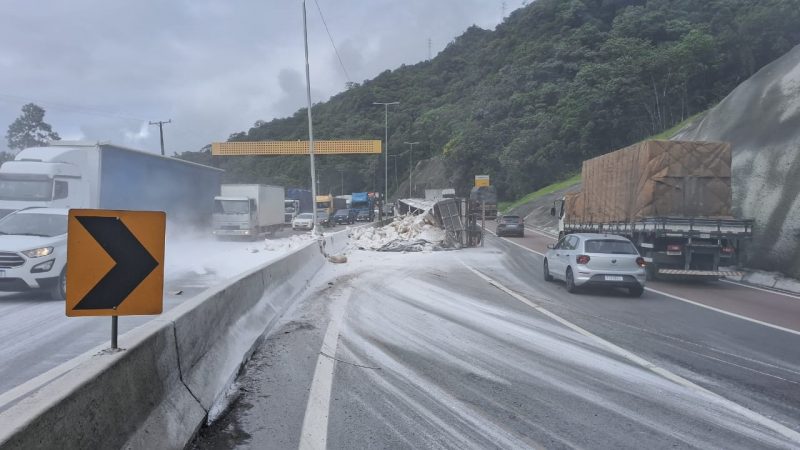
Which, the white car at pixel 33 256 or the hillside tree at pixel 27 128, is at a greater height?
the hillside tree at pixel 27 128

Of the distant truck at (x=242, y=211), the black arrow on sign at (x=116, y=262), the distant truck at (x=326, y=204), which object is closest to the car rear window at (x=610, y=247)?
the black arrow on sign at (x=116, y=262)

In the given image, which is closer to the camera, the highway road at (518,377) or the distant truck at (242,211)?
the highway road at (518,377)

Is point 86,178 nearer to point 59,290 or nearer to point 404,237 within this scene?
point 59,290

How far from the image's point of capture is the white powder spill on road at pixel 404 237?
29.3m

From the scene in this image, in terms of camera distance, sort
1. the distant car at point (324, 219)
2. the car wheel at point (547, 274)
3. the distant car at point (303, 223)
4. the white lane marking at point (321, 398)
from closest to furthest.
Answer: the white lane marking at point (321, 398) → the car wheel at point (547, 274) → the distant car at point (303, 223) → the distant car at point (324, 219)

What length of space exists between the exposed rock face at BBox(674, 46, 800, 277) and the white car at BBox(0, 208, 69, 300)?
61.7 ft

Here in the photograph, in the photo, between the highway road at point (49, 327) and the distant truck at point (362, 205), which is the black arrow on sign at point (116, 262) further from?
the distant truck at point (362, 205)

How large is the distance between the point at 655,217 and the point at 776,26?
49.1 metres

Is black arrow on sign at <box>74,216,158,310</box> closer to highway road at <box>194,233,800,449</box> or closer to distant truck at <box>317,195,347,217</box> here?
highway road at <box>194,233,800,449</box>

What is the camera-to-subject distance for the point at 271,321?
962cm

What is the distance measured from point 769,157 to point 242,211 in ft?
80.7

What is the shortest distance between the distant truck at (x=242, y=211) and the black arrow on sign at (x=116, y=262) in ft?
94.1

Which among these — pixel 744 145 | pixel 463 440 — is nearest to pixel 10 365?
pixel 463 440

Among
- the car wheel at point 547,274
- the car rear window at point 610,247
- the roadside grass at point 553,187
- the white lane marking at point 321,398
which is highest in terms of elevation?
the roadside grass at point 553,187
